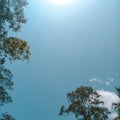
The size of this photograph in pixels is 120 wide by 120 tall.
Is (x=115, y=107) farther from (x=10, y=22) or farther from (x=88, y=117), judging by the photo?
(x=10, y=22)

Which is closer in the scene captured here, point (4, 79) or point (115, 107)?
point (4, 79)

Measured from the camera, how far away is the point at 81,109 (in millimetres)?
39750

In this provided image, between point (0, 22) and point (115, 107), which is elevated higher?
Result: point (115, 107)

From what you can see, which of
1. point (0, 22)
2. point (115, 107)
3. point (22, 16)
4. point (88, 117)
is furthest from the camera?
point (115, 107)

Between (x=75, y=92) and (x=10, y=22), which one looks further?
(x=75, y=92)

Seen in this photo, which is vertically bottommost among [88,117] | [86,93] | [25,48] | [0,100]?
[0,100]

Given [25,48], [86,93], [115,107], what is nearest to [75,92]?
[86,93]

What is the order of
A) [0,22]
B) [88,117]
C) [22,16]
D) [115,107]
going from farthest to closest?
[115,107]
[88,117]
[22,16]
[0,22]

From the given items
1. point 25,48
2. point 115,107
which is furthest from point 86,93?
point 25,48

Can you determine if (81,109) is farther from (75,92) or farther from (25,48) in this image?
(25,48)

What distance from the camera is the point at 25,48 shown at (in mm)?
22875

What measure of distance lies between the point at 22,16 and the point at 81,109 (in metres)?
19.7

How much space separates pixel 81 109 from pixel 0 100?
1944 centimetres

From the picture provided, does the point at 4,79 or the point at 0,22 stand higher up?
→ the point at 0,22
